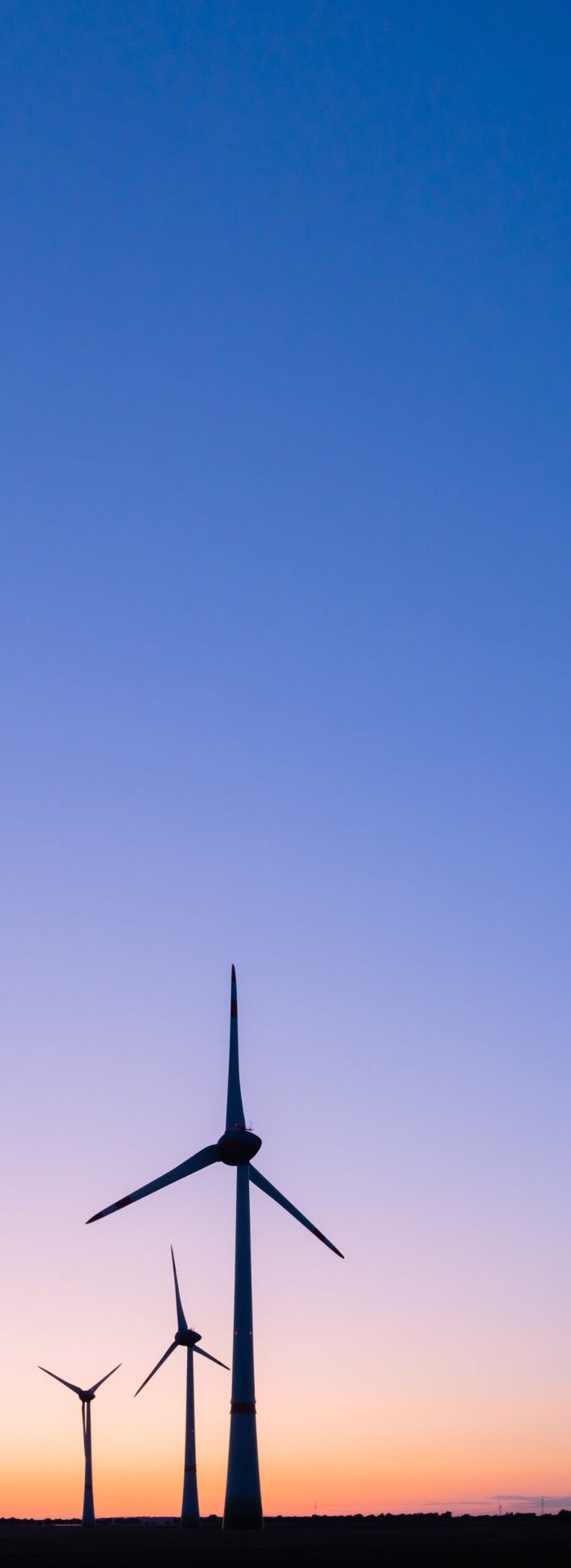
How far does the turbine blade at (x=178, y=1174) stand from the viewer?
106688mm

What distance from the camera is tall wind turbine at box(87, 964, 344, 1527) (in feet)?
339

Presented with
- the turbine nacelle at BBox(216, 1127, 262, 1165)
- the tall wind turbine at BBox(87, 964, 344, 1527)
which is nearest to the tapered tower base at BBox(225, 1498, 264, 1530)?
the tall wind turbine at BBox(87, 964, 344, 1527)

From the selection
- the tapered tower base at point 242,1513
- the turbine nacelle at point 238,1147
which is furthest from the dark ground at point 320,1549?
the turbine nacelle at point 238,1147

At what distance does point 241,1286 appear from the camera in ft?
353

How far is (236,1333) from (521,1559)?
1002 inches

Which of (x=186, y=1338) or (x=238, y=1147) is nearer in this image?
(x=238, y=1147)

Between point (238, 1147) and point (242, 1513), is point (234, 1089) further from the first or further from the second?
point (242, 1513)

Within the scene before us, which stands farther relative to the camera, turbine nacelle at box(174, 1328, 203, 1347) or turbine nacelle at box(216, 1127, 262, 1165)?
turbine nacelle at box(174, 1328, 203, 1347)

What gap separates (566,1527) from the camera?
143 metres

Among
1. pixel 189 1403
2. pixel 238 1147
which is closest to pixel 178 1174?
pixel 238 1147

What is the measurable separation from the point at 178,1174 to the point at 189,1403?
42.5m

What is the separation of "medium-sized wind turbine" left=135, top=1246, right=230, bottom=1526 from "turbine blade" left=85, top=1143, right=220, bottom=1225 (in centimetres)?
3368

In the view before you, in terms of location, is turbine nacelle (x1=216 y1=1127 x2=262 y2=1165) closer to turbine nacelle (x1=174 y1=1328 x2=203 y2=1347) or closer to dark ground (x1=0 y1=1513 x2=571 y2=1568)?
dark ground (x1=0 y1=1513 x2=571 y2=1568)

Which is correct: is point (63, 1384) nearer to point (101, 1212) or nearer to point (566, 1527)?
point (566, 1527)
